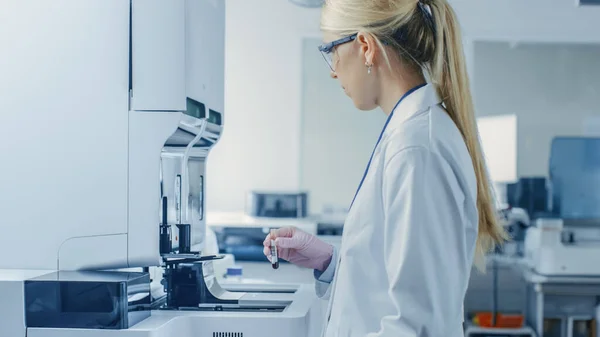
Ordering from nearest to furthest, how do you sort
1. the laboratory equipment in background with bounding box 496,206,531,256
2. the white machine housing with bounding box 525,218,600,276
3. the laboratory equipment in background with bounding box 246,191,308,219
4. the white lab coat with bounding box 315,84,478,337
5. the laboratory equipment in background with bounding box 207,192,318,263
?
1. the white lab coat with bounding box 315,84,478,337
2. the laboratory equipment in background with bounding box 207,192,318,263
3. the white machine housing with bounding box 525,218,600,276
4. the laboratory equipment in background with bounding box 246,191,308,219
5. the laboratory equipment in background with bounding box 496,206,531,256

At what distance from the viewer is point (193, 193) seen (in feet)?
5.37

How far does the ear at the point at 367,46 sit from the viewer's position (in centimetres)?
110

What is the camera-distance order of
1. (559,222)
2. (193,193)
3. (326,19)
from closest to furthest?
(326,19)
(193,193)
(559,222)

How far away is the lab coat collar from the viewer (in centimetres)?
108

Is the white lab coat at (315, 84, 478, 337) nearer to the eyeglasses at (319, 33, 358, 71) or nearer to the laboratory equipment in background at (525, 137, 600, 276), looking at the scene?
the eyeglasses at (319, 33, 358, 71)

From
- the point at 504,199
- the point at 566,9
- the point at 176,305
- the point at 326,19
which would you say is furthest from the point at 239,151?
the point at 326,19

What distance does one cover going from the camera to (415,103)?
1.08 meters

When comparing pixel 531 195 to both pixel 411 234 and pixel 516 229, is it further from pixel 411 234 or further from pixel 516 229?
pixel 411 234

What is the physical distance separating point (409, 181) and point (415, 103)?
6.2 inches

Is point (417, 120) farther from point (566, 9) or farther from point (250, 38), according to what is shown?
point (566, 9)

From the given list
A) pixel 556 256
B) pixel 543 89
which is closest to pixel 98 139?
pixel 556 256

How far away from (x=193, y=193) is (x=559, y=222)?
231 centimetres

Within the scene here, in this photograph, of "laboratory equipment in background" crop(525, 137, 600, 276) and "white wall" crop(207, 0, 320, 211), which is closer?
"laboratory equipment in background" crop(525, 137, 600, 276)

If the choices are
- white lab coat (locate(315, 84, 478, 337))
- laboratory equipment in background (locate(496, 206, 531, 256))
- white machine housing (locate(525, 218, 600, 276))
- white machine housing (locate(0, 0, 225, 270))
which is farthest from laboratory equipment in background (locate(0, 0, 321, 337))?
laboratory equipment in background (locate(496, 206, 531, 256))
